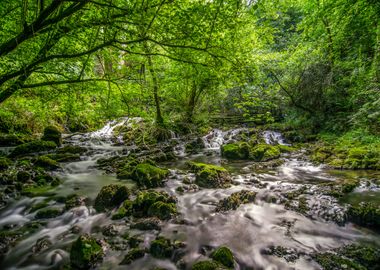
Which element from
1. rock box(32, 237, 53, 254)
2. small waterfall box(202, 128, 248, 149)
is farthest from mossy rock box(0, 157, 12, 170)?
small waterfall box(202, 128, 248, 149)

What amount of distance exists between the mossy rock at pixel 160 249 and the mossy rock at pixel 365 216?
10.5 ft

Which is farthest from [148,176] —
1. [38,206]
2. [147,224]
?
[38,206]

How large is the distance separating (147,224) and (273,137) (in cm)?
985

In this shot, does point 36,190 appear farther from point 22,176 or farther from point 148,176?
point 148,176

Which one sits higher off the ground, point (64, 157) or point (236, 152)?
point (64, 157)

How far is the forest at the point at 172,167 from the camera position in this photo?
297cm

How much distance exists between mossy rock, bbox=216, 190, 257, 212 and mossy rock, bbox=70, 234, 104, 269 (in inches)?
93.0

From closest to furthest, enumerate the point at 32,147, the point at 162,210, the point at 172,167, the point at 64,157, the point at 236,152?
the point at 162,210 < the point at 172,167 < the point at 64,157 < the point at 236,152 < the point at 32,147

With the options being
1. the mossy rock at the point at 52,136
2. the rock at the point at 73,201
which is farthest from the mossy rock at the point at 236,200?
the mossy rock at the point at 52,136

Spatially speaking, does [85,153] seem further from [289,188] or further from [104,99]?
[289,188]

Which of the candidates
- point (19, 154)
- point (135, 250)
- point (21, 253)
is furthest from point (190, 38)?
point (19, 154)

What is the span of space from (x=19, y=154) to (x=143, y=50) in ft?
26.0

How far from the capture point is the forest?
2973 mm

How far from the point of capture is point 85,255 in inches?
120
